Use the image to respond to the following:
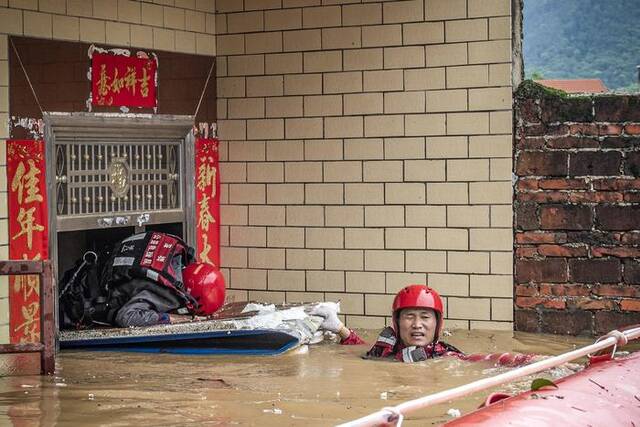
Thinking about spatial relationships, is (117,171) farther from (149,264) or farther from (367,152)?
(367,152)

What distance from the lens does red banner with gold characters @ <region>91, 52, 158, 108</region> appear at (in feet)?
26.7

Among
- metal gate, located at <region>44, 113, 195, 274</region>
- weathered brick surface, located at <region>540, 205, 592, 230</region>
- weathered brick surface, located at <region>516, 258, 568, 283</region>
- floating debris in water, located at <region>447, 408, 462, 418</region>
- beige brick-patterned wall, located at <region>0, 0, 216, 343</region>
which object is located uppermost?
beige brick-patterned wall, located at <region>0, 0, 216, 343</region>

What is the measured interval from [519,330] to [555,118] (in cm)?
160

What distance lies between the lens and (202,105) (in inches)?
358

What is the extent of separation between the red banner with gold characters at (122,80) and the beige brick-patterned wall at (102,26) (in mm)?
130

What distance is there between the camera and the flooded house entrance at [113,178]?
7.95 meters

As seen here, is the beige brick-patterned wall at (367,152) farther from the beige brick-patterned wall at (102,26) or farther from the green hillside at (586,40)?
the green hillside at (586,40)

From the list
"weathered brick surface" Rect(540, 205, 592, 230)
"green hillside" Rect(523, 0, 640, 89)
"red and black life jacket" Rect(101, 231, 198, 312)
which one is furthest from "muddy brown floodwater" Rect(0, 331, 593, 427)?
"green hillside" Rect(523, 0, 640, 89)

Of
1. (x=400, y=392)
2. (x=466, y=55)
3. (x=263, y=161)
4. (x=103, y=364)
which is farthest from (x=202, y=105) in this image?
(x=400, y=392)

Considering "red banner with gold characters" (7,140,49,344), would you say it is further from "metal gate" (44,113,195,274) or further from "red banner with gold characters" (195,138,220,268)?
"red banner with gold characters" (195,138,220,268)

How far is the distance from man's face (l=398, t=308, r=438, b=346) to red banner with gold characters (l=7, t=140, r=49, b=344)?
A: 8.06 feet

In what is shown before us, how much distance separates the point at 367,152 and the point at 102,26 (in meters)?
2.22

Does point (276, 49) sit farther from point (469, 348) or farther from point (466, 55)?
point (469, 348)

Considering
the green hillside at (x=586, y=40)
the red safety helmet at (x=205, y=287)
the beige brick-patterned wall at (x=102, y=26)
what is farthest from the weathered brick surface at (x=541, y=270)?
the green hillside at (x=586, y=40)
